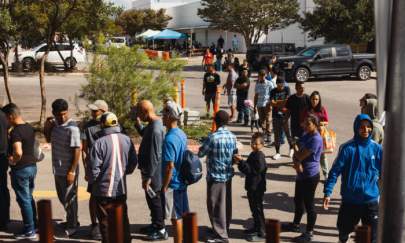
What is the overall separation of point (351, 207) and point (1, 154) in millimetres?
4162

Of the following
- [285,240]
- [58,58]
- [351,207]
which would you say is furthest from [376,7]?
[58,58]

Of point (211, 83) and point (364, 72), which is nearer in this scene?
point (211, 83)

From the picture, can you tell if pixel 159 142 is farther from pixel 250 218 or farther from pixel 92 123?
pixel 250 218

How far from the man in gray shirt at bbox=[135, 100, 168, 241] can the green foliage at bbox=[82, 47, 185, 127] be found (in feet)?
20.6

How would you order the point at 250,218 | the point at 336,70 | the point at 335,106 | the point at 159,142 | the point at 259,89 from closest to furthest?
the point at 159,142 < the point at 250,218 < the point at 259,89 < the point at 335,106 < the point at 336,70

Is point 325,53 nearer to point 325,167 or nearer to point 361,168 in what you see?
point 325,167

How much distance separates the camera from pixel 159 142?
6.76 m

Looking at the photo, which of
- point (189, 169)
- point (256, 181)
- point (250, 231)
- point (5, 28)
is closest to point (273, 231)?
point (189, 169)

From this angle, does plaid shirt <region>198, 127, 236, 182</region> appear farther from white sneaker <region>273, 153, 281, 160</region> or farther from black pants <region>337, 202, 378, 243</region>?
white sneaker <region>273, 153, 281, 160</region>

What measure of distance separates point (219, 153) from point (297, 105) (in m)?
3.83

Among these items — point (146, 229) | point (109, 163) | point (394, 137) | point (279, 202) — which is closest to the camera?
point (394, 137)

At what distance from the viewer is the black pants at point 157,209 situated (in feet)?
23.0

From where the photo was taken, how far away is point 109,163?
632 cm

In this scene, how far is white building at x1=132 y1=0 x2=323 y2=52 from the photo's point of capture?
53375 millimetres
